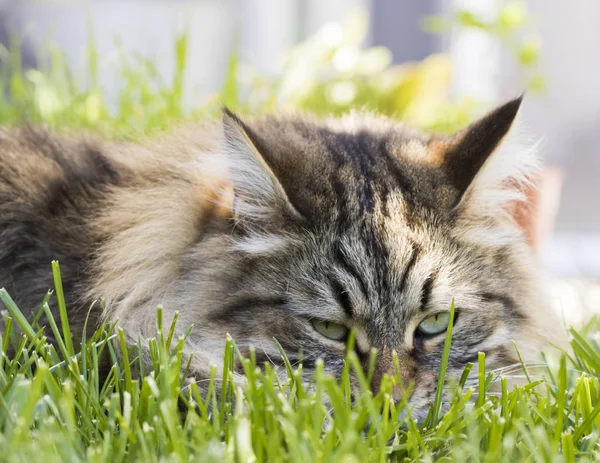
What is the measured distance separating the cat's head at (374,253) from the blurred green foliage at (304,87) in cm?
141

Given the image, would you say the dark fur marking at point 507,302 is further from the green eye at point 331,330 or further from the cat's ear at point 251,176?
the cat's ear at point 251,176

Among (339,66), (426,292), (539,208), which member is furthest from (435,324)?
(339,66)

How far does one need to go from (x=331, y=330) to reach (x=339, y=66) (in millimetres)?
2079

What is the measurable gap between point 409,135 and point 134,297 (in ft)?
2.57

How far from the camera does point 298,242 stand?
61.6 inches

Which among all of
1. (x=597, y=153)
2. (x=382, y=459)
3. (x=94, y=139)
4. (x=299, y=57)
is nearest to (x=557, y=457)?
(x=382, y=459)

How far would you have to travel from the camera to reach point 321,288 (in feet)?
4.98

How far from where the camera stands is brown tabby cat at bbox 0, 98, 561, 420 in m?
1.52

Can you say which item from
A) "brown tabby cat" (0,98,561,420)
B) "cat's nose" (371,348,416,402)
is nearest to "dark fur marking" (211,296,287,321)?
"brown tabby cat" (0,98,561,420)

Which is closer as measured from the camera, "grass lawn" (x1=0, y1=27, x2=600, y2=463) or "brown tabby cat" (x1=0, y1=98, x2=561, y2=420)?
"grass lawn" (x1=0, y1=27, x2=600, y2=463)

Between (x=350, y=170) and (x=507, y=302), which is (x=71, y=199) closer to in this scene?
(x=350, y=170)

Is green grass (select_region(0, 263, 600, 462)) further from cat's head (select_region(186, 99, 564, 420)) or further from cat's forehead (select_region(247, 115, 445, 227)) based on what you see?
cat's forehead (select_region(247, 115, 445, 227))

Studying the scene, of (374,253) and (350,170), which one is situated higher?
(350,170)

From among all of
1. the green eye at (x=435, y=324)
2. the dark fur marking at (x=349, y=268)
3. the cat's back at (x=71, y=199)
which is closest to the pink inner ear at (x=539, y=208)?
the green eye at (x=435, y=324)
